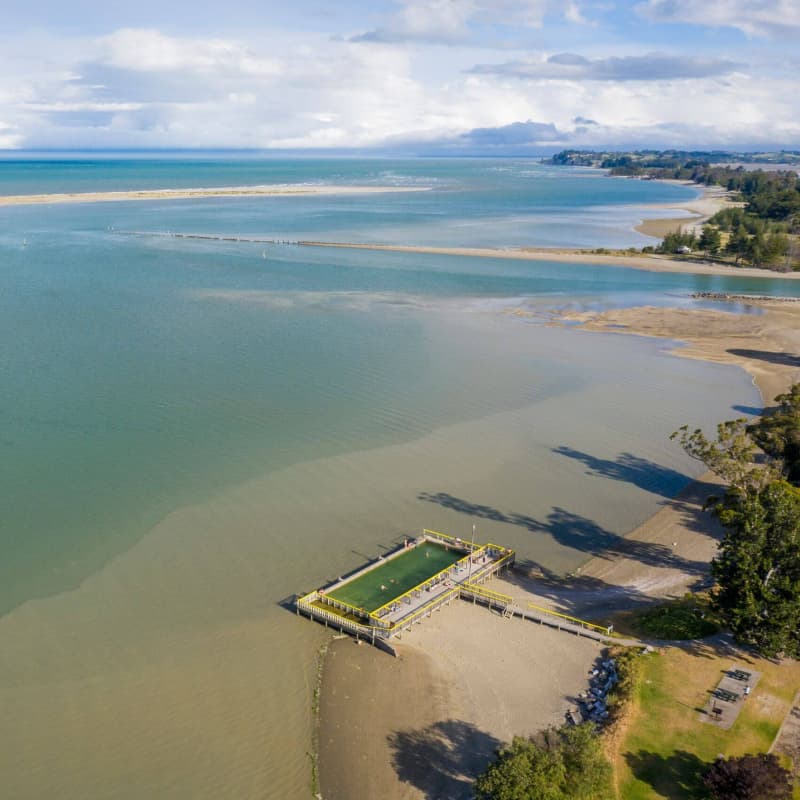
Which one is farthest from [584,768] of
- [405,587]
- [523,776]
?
[405,587]

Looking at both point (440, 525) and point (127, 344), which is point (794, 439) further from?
point (127, 344)

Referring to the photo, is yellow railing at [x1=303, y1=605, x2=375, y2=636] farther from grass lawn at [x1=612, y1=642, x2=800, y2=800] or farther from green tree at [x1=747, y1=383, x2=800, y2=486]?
green tree at [x1=747, y1=383, x2=800, y2=486]

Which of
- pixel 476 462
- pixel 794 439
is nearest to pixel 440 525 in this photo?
pixel 476 462

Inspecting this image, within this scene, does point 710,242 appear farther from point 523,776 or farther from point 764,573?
point 523,776

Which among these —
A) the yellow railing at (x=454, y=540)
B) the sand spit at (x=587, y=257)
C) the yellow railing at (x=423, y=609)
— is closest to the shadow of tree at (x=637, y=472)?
the yellow railing at (x=454, y=540)

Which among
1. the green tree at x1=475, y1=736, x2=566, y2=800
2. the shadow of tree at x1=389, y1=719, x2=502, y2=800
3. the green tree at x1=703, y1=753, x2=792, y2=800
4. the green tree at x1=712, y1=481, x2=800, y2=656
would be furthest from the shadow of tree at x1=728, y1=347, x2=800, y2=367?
the green tree at x1=475, y1=736, x2=566, y2=800

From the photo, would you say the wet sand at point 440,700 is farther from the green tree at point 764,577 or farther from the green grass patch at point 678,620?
the green tree at point 764,577
